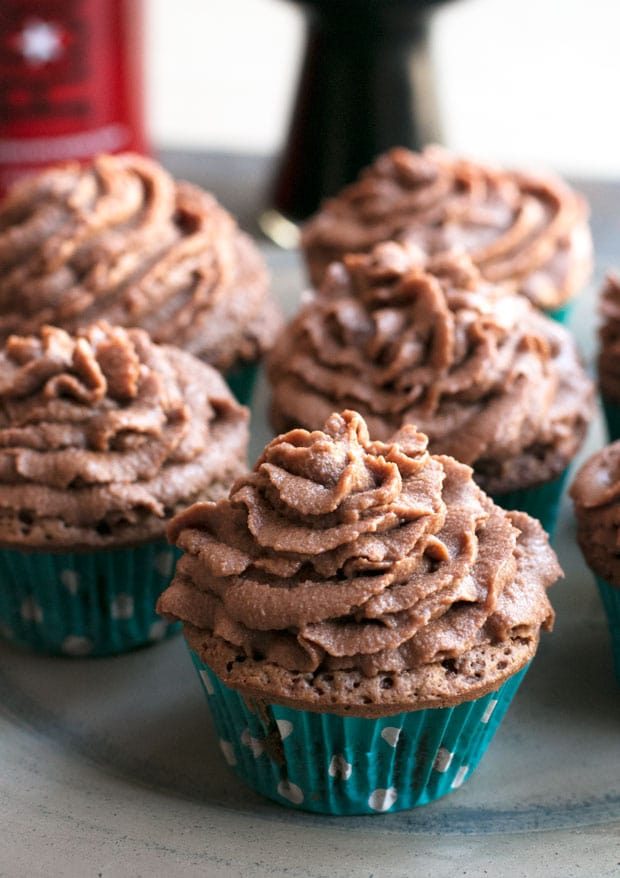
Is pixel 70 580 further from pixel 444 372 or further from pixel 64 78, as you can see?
pixel 64 78

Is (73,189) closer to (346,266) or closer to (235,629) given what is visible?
(346,266)

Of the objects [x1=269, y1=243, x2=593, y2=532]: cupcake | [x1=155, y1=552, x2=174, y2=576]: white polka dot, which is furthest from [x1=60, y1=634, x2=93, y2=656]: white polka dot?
[x1=269, y1=243, x2=593, y2=532]: cupcake

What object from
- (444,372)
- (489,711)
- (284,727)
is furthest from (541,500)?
(284,727)

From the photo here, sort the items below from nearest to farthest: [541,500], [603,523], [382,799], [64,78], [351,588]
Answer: [351,588] < [382,799] < [603,523] < [541,500] < [64,78]

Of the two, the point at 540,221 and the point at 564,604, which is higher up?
the point at 540,221

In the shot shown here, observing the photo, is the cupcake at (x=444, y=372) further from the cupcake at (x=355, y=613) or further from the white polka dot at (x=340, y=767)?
the white polka dot at (x=340, y=767)

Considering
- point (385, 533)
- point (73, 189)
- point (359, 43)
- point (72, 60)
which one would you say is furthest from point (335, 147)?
point (385, 533)

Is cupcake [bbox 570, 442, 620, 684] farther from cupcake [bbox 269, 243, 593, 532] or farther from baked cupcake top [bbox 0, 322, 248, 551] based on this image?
baked cupcake top [bbox 0, 322, 248, 551]
